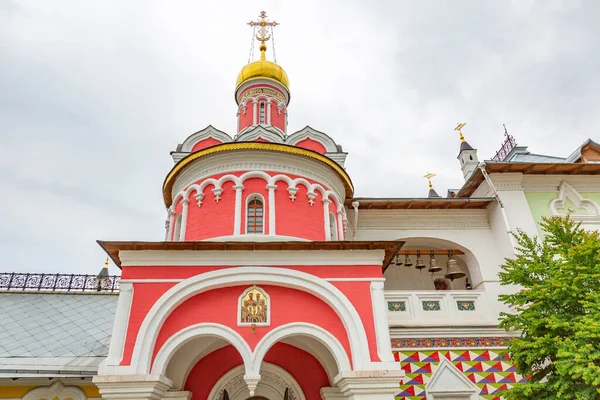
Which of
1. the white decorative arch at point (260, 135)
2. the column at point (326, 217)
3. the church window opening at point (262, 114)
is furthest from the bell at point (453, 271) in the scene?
the church window opening at point (262, 114)

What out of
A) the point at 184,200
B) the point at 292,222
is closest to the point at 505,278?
the point at 292,222

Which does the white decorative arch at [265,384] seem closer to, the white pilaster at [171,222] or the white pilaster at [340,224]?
the white pilaster at [340,224]

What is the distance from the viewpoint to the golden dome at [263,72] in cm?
1509

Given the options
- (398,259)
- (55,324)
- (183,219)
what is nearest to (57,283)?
(55,324)

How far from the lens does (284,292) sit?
7.55m

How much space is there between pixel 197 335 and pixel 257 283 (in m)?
1.37

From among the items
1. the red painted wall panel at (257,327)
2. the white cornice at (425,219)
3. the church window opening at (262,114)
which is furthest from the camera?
the church window opening at (262,114)

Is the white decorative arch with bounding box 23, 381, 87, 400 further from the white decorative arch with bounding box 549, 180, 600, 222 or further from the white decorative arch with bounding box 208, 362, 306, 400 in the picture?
the white decorative arch with bounding box 549, 180, 600, 222

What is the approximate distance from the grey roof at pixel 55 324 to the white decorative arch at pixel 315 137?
7.03 metres

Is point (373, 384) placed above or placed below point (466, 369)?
below

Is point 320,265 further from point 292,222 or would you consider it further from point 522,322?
point 522,322

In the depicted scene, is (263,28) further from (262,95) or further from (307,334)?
(307,334)

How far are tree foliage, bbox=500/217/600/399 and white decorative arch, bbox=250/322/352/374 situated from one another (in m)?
3.06

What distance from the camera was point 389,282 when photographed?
1293 centimetres
